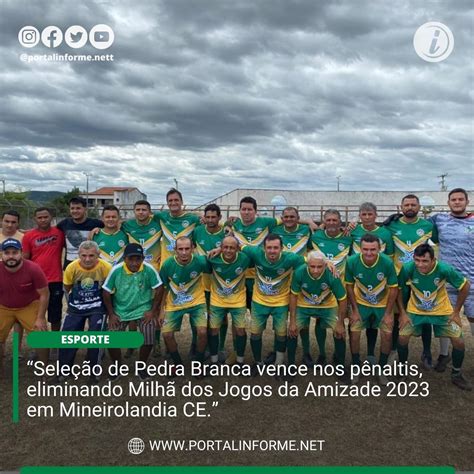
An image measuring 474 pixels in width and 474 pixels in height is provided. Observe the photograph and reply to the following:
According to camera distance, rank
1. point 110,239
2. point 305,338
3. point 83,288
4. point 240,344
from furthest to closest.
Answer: point 110,239 < point 305,338 < point 240,344 < point 83,288

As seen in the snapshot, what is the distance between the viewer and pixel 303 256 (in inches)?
232

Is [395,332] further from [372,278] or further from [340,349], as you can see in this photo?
[372,278]

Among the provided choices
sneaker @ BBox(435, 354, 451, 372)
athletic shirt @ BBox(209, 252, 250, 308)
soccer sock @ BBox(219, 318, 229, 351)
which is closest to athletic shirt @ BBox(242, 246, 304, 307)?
athletic shirt @ BBox(209, 252, 250, 308)

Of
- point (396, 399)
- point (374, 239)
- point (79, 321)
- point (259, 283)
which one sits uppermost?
point (374, 239)

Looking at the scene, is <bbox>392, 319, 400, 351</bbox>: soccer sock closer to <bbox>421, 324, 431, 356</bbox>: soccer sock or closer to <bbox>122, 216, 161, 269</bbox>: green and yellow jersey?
<bbox>421, 324, 431, 356</bbox>: soccer sock

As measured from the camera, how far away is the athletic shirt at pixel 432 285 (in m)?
5.11

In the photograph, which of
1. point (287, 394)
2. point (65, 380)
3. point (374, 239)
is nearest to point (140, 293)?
point (65, 380)

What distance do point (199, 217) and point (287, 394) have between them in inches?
111

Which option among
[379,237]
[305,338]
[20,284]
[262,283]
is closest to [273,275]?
[262,283]

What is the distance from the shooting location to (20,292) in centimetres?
517

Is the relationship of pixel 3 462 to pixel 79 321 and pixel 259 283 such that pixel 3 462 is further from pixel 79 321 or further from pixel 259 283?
pixel 259 283

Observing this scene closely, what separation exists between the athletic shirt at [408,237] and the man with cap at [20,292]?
455cm

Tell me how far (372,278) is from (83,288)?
353 centimetres

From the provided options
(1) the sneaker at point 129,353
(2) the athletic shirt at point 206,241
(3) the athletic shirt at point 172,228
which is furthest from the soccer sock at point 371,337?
(1) the sneaker at point 129,353
